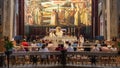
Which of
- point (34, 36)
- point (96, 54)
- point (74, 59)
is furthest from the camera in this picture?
point (34, 36)

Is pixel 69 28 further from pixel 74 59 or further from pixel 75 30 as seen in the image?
pixel 74 59

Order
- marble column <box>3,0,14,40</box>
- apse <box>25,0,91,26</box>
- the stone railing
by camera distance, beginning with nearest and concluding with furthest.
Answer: the stone railing < marble column <box>3,0,14,40</box> < apse <box>25,0,91,26</box>

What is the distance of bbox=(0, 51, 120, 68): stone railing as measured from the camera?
15.5 metres

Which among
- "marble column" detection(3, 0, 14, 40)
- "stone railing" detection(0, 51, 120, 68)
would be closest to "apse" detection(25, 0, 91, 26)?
"marble column" detection(3, 0, 14, 40)

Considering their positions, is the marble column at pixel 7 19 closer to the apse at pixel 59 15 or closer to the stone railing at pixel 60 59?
the apse at pixel 59 15

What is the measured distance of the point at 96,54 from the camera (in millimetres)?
15492

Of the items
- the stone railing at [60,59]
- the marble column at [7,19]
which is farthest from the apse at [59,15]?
the stone railing at [60,59]

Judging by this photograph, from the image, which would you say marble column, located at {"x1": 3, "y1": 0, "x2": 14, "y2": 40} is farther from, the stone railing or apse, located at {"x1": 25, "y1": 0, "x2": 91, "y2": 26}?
the stone railing

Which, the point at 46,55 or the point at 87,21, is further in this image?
the point at 87,21

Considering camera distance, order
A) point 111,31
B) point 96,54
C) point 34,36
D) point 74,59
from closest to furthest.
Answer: point 96,54
point 74,59
point 111,31
point 34,36

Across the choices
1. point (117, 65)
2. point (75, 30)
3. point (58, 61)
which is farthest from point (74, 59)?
point (75, 30)

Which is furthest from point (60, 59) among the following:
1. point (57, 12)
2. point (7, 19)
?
point (57, 12)

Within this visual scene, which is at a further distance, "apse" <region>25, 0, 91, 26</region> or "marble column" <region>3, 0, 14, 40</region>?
"apse" <region>25, 0, 91, 26</region>

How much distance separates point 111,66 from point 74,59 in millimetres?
2017
